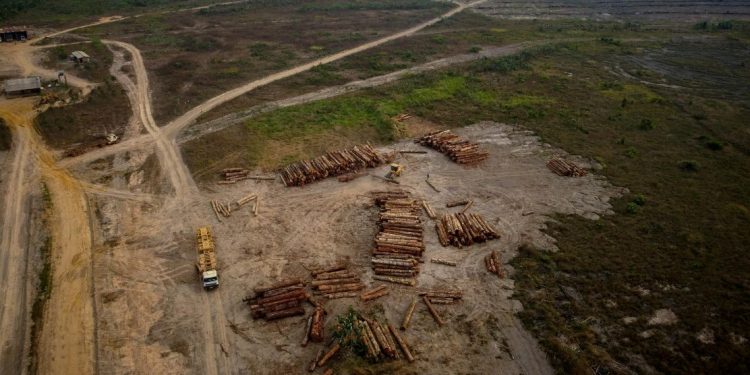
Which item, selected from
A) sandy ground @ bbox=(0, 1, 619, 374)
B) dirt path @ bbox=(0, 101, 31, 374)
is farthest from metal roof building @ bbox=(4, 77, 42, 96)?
dirt path @ bbox=(0, 101, 31, 374)

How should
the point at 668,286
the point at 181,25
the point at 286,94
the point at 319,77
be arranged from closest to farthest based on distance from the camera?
the point at 668,286, the point at 286,94, the point at 319,77, the point at 181,25

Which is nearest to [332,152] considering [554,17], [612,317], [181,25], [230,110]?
[230,110]

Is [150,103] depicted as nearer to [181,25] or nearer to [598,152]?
[181,25]

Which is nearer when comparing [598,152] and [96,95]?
[598,152]

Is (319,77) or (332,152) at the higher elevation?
(319,77)

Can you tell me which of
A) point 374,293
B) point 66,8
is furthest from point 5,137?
point 66,8

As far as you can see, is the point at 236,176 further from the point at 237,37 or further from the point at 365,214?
the point at 237,37

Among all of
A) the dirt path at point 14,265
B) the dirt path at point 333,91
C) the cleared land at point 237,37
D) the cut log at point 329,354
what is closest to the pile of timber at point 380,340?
the cut log at point 329,354

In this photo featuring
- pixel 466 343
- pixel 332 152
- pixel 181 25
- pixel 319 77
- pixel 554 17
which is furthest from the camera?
pixel 554 17
